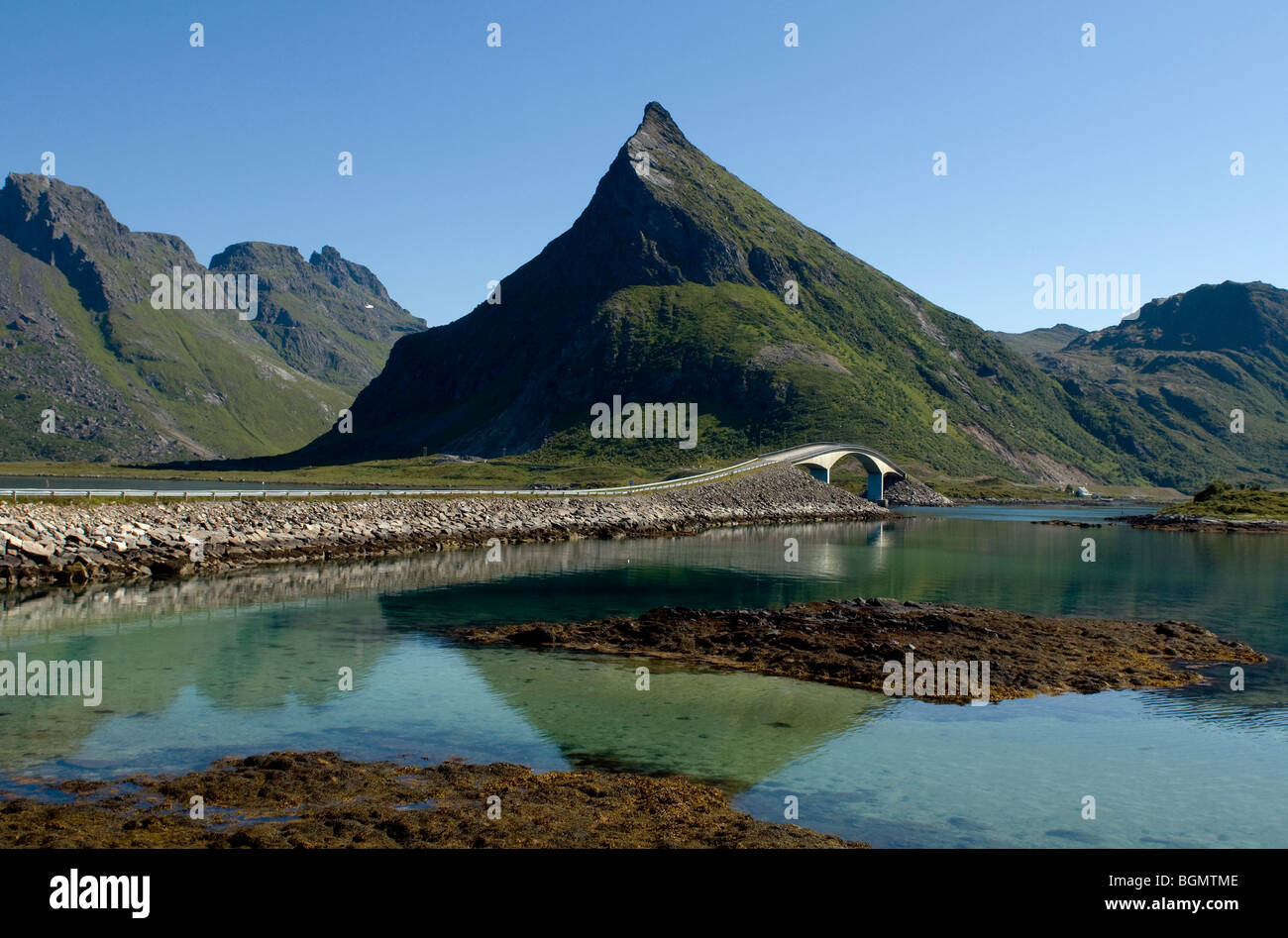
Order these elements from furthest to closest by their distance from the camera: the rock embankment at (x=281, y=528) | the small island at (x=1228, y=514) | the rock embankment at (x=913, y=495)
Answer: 1. the rock embankment at (x=913, y=495)
2. the small island at (x=1228, y=514)
3. the rock embankment at (x=281, y=528)

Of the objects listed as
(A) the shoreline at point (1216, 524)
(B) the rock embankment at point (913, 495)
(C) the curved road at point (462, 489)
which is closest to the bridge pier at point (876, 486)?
(C) the curved road at point (462, 489)

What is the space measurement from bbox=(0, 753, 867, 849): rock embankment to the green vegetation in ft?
437

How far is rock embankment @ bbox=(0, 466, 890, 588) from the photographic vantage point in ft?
168

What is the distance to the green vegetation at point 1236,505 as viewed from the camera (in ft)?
426

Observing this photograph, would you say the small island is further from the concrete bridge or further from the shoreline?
the concrete bridge

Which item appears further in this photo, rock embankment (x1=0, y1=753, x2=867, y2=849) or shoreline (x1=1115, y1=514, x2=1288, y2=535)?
shoreline (x1=1115, y1=514, x2=1288, y2=535)

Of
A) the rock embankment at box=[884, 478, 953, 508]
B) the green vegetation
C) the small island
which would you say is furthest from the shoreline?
the rock embankment at box=[884, 478, 953, 508]

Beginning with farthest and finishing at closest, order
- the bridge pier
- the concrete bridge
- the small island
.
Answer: the bridge pier
the concrete bridge
the small island

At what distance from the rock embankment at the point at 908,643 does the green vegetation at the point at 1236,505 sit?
10458 centimetres

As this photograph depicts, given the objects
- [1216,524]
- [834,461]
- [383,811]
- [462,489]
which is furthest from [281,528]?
[834,461]

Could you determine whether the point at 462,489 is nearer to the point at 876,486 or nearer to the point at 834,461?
the point at 834,461

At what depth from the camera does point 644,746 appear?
75.9ft

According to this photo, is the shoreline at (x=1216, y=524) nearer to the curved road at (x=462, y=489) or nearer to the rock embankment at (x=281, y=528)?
the curved road at (x=462, y=489)

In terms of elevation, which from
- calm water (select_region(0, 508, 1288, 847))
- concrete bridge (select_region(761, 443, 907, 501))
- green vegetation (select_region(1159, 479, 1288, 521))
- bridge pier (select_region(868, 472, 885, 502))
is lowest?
calm water (select_region(0, 508, 1288, 847))
